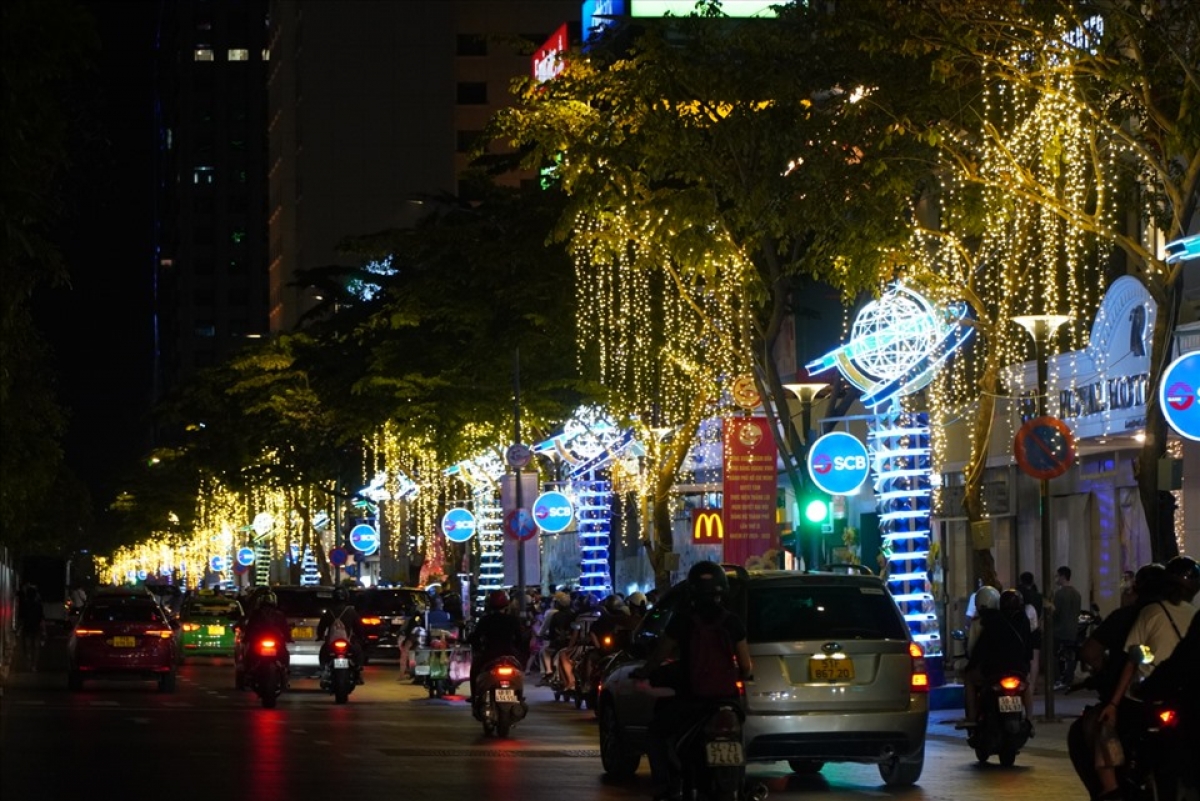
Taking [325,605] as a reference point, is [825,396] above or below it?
above

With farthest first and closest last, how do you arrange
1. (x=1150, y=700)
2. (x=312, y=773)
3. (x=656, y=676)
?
1. (x=312, y=773)
2. (x=656, y=676)
3. (x=1150, y=700)

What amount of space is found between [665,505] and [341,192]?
85336 millimetres

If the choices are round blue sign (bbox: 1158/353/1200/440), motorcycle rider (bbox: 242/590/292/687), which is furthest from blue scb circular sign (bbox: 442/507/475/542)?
round blue sign (bbox: 1158/353/1200/440)

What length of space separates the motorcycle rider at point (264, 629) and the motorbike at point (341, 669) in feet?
2.32

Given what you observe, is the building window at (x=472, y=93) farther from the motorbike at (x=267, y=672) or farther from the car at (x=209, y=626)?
the motorbike at (x=267, y=672)

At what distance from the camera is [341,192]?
12531 centimetres

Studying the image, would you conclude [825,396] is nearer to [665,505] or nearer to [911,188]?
[665,505]

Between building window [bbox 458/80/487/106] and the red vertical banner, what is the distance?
95017mm

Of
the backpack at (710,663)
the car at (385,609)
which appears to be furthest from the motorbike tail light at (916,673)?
the car at (385,609)

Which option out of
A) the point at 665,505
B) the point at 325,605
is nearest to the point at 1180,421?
the point at 665,505

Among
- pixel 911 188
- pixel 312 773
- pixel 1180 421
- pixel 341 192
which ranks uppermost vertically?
pixel 341 192


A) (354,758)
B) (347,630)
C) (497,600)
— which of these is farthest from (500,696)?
(347,630)

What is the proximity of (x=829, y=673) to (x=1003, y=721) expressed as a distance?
3310mm

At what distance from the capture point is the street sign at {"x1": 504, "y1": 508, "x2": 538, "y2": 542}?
138 ft
